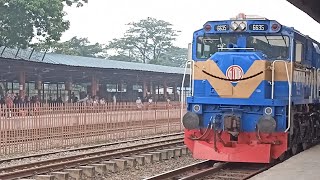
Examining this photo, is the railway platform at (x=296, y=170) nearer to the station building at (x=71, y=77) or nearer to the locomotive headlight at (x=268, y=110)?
the locomotive headlight at (x=268, y=110)

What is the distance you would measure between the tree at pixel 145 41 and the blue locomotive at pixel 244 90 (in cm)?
5184

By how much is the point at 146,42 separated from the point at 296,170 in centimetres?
5678

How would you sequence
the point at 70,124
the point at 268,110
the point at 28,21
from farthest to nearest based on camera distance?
the point at 28,21 < the point at 70,124 < the point at 268,110

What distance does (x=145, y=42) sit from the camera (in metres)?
64.9

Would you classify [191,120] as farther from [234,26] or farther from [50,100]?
[50,100]

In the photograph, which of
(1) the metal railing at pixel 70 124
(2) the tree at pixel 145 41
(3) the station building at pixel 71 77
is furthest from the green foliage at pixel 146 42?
(1) the metal railing at pixel 70 124

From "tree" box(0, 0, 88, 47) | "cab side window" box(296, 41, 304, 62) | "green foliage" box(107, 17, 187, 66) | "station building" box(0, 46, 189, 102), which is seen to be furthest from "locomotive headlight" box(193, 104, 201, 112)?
"green foliage" box(107, 17, 187, 66)

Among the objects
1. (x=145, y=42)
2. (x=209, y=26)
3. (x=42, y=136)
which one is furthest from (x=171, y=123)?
(x=145, y=42)

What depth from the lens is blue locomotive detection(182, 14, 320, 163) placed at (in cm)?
1016

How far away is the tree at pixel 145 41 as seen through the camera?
63.8 meters

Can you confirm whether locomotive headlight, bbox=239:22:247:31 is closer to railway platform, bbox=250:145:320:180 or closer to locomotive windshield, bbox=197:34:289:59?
locomotive windshield, bbox=197:34:289:59

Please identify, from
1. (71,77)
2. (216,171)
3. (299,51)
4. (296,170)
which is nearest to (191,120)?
(216,171)

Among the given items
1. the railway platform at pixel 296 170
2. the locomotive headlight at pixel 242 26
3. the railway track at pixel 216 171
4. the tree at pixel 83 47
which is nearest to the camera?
the railway platform at pixel 296 170

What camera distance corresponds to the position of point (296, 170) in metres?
9.02
